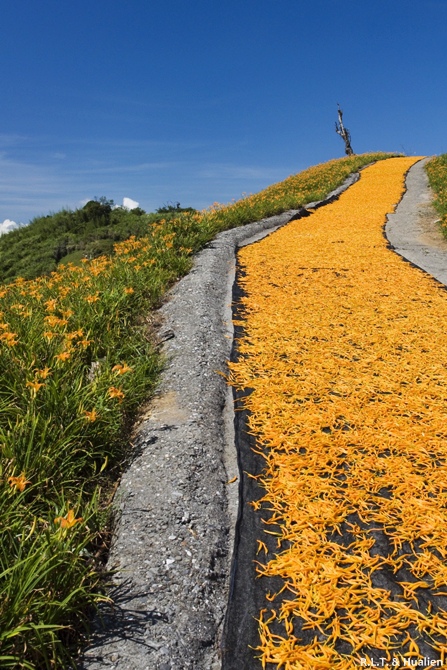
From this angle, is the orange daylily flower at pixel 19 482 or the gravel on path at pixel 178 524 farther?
the orange daylily flower at pixel 19 482

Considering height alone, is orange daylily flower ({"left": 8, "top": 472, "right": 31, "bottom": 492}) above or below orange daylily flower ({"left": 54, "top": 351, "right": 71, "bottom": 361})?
below

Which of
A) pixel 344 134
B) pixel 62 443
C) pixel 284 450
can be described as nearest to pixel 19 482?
pixel 62 443

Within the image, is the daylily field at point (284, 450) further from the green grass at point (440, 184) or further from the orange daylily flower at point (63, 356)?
the green grass at point (440, 184)

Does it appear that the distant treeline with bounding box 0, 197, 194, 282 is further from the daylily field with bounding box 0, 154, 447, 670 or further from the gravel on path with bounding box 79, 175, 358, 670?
the gravel on path with bounding box 79, 175, 358, 670

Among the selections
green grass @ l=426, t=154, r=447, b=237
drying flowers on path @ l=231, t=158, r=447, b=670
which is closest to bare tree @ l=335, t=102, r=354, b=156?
green grass @ l=426, t=154, r=447, b=237

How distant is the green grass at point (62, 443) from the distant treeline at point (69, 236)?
8767 millimetres

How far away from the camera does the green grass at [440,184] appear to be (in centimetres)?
1398

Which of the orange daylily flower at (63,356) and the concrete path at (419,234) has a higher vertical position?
the orange daylily flower at (63,356)

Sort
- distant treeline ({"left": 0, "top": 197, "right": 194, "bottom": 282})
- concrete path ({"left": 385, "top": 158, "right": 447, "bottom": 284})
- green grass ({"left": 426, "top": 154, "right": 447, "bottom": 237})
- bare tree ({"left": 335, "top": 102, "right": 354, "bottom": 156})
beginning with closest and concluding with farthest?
concrete path ({"left": 385, "top": 158, "right": 447, "bottom": 284}), green grass ({"left": 426, "top": 154, "right": 447, "bottom": 237}), distant treeline ({"left": 0, "top": 197, "right": 194, "bottom": 282}), bare tree ({"left": 335, "top": 102, "right": 354, "bottom": 156})

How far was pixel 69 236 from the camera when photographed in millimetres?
18016

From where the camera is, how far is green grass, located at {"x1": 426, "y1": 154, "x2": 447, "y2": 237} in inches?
550

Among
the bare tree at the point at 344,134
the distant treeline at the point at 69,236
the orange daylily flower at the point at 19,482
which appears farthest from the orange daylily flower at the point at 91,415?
the bare tree at the point at 344,134

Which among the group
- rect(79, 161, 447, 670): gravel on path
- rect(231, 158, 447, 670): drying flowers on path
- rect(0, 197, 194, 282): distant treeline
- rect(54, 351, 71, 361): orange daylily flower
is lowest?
rect(231, 158, 447, 670): drying flowers on path

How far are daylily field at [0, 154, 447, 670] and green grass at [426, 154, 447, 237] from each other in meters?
7.78
